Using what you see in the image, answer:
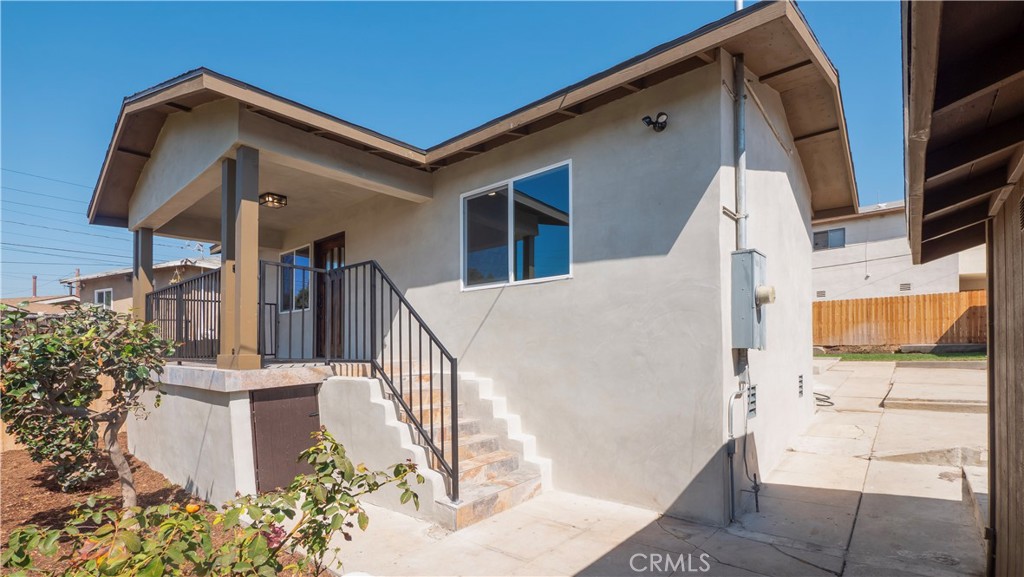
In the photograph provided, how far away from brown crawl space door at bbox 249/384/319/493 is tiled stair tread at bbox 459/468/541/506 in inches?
59.1

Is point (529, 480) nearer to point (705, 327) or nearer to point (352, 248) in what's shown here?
point (705, 327)

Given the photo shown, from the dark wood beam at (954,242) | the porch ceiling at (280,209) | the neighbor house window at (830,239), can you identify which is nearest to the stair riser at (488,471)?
the dark wood beam at (954,242)

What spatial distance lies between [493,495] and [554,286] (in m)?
1.96

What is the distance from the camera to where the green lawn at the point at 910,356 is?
40.7ft

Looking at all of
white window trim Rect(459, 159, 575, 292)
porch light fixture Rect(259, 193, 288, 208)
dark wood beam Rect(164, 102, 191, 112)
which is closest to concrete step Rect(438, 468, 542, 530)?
white window trim Rect(459, 159, 575, 292)

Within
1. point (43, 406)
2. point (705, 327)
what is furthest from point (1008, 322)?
point (43, 406)

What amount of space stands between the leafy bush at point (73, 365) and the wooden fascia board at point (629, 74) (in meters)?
3.42

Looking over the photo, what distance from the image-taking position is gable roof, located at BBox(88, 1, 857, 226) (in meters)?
3.78

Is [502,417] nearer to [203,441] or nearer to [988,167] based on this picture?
[203,441]

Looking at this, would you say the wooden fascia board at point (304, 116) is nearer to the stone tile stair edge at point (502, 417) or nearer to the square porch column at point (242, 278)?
the square porch column at point (242, 278)

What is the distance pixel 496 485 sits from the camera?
430cm

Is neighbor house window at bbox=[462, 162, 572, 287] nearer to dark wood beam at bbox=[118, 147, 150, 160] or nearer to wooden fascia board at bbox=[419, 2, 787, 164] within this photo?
wooden fascia board at bbox=[419, 2, 787, 164]

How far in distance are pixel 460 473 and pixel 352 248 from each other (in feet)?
14.2

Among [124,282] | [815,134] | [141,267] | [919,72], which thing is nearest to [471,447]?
[919,72]
